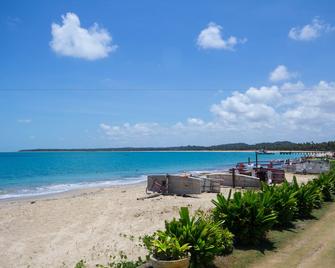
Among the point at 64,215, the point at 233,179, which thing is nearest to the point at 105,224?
the point at 64,215

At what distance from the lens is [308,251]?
7.32 meters

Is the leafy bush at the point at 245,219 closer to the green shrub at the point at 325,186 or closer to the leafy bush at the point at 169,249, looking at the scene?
the leafy bush at the point at 169,249

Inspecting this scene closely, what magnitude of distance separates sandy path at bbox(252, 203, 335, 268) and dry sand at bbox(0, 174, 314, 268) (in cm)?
354

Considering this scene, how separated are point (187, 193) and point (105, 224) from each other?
24.2ft

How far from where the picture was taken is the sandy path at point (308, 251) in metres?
6.61

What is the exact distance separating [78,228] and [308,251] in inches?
339

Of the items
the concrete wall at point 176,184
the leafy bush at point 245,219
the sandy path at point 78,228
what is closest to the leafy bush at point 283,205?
the leafy bush at point 245,219

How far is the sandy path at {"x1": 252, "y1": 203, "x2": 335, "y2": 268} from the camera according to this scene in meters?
6.61

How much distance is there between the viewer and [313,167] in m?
33.6

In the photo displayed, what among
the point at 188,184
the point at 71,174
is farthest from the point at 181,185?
the point at 71,174

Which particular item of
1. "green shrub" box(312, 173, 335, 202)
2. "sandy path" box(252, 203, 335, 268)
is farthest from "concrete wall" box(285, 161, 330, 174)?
"sandy path" box(252, 203, 335, 268)

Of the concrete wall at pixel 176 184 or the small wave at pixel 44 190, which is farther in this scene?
the small wave at pixel 44 190

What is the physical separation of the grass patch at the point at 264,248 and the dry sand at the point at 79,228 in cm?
302

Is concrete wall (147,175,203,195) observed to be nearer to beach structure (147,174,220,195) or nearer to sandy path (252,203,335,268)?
beach structure (147,174,220,195)
